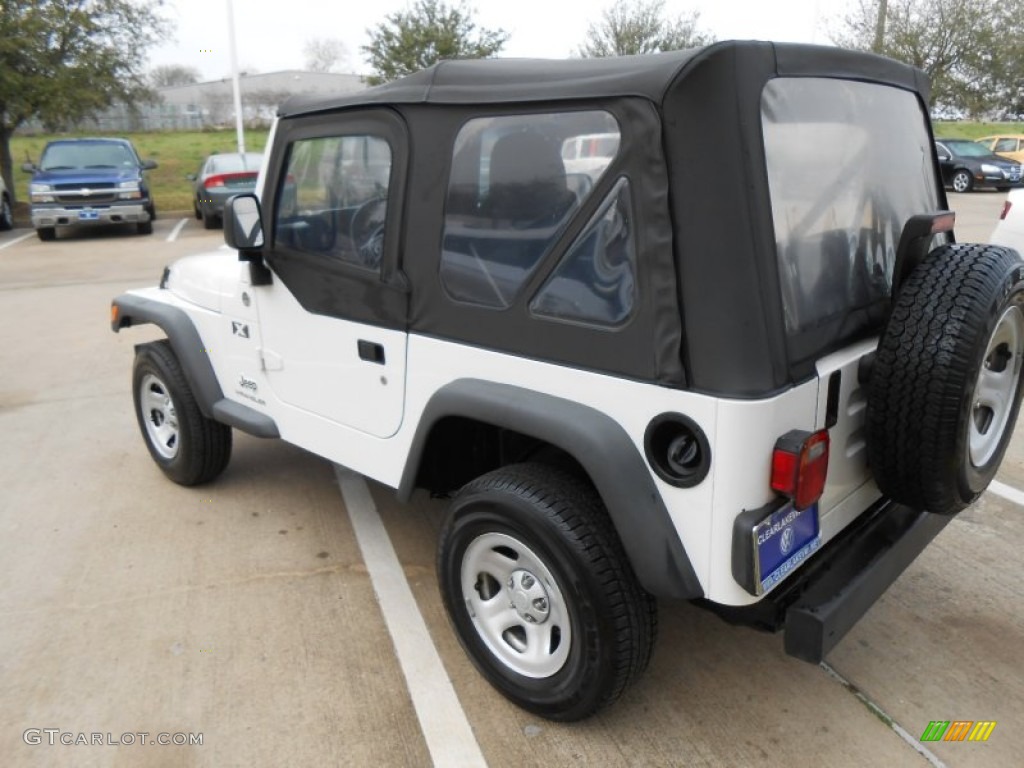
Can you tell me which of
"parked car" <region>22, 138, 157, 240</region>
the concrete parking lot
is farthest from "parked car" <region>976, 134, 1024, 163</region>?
the concrete parking lot

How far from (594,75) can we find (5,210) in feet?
54.6

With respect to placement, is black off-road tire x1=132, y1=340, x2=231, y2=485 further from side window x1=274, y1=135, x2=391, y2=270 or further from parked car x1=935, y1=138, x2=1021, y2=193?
parked car x1=935, y1=138, x2=1021, y2=193

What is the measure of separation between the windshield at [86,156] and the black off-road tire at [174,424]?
11.8 meters

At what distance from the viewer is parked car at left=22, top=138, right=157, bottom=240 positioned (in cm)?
1352

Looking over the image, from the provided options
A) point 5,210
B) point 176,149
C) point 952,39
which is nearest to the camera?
point 5,210

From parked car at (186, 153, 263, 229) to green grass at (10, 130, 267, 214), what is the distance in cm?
311

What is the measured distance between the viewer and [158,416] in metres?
4.37

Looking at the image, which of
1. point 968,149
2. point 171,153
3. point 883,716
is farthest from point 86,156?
point 968,149

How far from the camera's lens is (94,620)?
3.14m

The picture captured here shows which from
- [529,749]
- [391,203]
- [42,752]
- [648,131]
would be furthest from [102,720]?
[648,131]

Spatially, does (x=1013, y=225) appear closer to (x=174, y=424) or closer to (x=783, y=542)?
(x=783, y=542)

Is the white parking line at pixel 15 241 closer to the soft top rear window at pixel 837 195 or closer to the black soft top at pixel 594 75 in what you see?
the black soft top at pixel 594 75

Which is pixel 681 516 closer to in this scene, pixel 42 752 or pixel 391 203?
pixel 391 203

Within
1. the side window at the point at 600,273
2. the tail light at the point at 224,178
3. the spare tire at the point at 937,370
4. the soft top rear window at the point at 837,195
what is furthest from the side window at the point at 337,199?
the tail light at the point at 224,178
